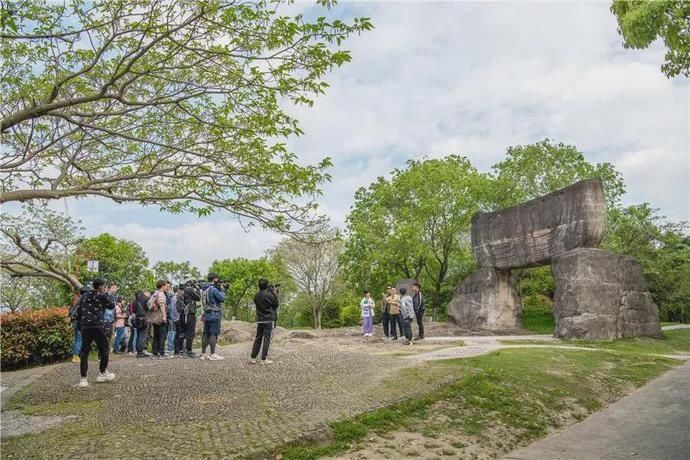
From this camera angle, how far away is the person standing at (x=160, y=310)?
512 inches

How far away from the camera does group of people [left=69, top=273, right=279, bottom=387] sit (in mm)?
9258

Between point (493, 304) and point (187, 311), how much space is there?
46.0ft

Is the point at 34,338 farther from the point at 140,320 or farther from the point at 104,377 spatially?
the point at 104,377

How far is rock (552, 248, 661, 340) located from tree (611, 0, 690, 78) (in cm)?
898

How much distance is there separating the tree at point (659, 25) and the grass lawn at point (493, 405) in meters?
6.57

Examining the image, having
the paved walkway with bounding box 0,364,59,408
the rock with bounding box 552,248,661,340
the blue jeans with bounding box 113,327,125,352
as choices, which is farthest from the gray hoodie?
the paved walkway with bounding box 0,364,59,408

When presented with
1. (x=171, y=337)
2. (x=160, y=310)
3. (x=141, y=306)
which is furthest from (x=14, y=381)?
(x=171, y=337)

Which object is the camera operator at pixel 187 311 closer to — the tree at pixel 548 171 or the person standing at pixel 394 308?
the person standing at pixel 394 308

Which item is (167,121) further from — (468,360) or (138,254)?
(138,254)

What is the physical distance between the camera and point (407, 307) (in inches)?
631

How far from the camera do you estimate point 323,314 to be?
47156mm

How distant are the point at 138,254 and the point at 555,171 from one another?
3172cm

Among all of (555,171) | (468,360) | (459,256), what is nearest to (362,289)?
(459,256)

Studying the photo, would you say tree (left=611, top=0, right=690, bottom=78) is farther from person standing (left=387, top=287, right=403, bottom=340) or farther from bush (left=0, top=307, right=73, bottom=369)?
bush (left=0, top=307, right=73, bottom=369)
